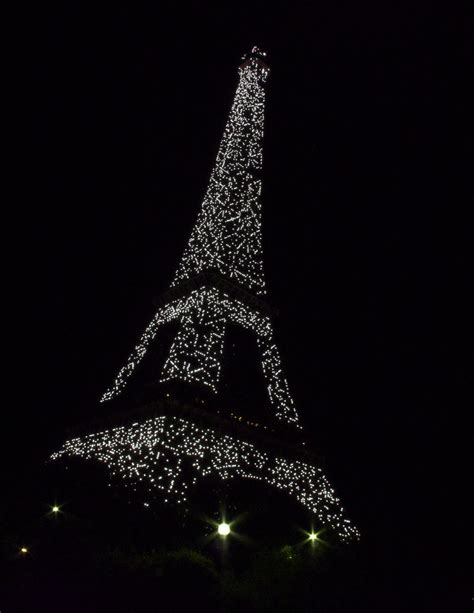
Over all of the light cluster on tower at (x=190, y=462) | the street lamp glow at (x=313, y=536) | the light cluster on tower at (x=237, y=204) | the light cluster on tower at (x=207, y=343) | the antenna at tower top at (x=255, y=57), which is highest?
the antenna at tower top at (x=255, y=57)

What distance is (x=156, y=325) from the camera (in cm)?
1320

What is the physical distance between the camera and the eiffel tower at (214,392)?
8906mm

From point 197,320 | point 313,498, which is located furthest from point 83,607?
point 197,320

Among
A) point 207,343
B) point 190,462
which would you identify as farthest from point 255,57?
point 190,462

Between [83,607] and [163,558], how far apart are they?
1.33 m

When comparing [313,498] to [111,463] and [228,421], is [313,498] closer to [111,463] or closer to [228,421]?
[228,421]

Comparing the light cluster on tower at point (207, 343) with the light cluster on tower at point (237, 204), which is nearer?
the light cluster on tower at point (207, 343)

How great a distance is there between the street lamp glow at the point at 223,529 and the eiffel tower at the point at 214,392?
728mm

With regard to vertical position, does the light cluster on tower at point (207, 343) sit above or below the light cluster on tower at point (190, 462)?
above

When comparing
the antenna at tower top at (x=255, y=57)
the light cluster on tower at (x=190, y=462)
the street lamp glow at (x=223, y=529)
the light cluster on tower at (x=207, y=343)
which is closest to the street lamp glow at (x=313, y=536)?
the light cluster on tower at (x=190, y=462)

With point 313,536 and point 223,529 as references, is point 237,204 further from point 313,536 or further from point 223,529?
point 223,529

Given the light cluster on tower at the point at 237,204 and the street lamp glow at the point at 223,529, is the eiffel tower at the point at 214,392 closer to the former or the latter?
the light cluster on tower at the point at 237,204

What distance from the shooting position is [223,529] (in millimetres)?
7219

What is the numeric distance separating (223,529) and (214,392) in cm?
324
